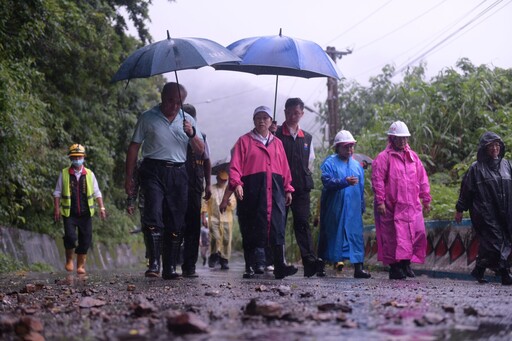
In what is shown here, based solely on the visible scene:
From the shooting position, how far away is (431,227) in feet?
45.0

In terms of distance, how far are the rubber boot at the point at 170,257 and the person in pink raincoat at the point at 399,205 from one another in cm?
263

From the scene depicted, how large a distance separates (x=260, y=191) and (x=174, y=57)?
1710 mm

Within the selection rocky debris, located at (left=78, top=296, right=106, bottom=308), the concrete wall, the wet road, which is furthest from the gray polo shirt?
the concrete wall

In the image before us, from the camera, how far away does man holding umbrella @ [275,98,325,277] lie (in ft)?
34.3

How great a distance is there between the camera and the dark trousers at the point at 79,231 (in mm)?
12844

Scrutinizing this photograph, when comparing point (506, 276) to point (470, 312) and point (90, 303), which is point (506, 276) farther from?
point (90, 303)

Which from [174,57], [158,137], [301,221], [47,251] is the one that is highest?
[174,57]

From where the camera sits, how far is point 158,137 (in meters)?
8.84

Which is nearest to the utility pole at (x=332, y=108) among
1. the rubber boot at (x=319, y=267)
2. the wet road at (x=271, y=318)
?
the rubber boot at (x=319, y=267)

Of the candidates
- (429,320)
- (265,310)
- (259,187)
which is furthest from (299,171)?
(429,320)

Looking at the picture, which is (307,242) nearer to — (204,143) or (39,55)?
(204,143)

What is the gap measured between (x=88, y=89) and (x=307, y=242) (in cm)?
1182

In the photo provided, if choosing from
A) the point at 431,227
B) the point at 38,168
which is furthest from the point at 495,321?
the point at 38,168

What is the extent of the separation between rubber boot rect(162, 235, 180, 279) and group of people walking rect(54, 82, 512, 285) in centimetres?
1
